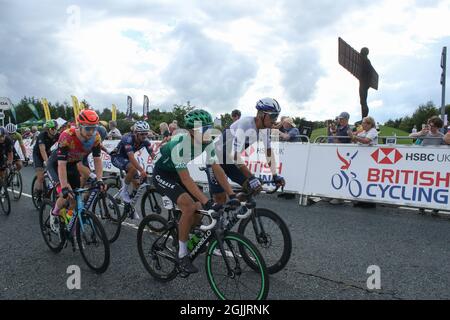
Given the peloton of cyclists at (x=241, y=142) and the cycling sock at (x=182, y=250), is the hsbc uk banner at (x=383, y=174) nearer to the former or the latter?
the peloton of cyclists at (x=241, y=142)

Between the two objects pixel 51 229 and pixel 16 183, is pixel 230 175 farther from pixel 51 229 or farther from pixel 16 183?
pixel 16 183

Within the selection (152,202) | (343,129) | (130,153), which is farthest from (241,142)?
(343,129)

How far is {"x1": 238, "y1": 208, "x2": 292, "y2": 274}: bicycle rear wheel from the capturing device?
422cm

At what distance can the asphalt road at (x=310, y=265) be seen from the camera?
390 cm

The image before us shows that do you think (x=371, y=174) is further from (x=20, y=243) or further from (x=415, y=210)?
(x=20, y=243)

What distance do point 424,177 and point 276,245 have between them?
4782mm

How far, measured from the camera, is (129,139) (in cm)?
701

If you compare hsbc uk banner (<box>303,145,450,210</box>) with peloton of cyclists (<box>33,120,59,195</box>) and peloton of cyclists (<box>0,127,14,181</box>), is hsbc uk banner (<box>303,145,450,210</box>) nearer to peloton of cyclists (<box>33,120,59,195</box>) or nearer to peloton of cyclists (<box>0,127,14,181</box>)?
peloton of cyclists (<box>33,120,59,195</box>)

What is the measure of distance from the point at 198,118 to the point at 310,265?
7.58 ft

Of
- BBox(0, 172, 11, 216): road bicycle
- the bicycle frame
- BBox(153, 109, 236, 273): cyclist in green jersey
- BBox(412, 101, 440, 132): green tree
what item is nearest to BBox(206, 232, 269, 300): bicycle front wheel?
BBox(153, 109, 236, 273): cyclist in green jersey

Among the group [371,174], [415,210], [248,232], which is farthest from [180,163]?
[415,210]

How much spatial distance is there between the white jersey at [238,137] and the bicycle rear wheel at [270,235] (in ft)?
2.62

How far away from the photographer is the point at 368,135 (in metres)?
8.64

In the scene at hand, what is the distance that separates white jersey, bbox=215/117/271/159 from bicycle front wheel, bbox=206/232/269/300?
1.34 m
